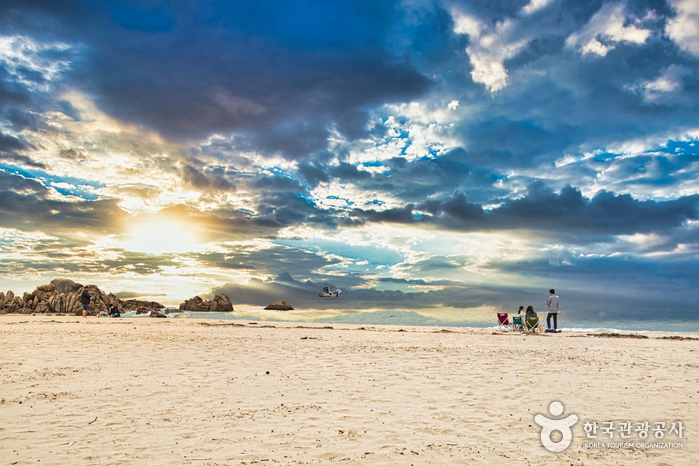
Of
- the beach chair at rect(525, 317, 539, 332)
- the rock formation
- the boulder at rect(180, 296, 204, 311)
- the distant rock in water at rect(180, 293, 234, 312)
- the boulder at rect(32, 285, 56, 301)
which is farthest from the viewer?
the distant rock in water at rect(180, 293, 234, 312)

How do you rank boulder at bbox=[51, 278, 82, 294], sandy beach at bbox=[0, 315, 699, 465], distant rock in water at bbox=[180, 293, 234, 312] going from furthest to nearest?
distant rock in water at bbox=[180, 293, 234, 312] < boulder at bbox=[51, 278, 82, 294] < sandy beach at bbox=[0, 315, 699, 465]

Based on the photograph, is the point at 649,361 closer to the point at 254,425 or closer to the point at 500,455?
the point at 500,455

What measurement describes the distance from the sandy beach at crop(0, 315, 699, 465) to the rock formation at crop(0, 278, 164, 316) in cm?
4345

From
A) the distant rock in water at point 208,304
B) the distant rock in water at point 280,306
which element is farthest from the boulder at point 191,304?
the distant rock in water at point 280,306

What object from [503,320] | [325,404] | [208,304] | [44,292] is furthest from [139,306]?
[325,404]

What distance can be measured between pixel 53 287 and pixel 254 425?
6256 cm

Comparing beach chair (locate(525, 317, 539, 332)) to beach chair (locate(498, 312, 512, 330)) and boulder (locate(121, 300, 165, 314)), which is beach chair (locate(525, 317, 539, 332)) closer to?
beach chair (locate(498, 312, 512, 330))

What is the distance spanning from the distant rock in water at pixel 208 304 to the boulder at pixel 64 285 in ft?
61.7

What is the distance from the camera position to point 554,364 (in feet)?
45.4

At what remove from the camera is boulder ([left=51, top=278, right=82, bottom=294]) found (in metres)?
55.8

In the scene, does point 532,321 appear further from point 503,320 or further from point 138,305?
point 138,305

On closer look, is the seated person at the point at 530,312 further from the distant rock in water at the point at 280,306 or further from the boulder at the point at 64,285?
the boulder at the point at 64,285

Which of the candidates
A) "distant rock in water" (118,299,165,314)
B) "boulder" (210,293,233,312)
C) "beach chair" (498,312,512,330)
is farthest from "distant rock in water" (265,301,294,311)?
"beach chair" (498,312,512,330)

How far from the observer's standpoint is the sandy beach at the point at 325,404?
6332 millimetres
